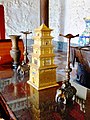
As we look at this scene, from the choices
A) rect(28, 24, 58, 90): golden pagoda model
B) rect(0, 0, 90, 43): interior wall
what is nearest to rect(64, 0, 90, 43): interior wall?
rect(0, 0, 90, 43): interior wall

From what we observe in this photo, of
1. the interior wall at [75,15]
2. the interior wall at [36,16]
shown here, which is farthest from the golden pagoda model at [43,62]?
the interior wall at [36,16]

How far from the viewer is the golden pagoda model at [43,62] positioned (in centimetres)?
115

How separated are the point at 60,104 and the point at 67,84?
113mm

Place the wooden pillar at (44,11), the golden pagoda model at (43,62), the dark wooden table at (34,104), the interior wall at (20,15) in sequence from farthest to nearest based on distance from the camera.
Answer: the interior wall at (20,15), the wooden pillar at (44,11), the golden pagoda model at (43,62), the dark wooden table at (34,104)

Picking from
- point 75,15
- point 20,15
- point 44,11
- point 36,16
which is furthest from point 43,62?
point 36,16

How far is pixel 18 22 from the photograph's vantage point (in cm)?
562

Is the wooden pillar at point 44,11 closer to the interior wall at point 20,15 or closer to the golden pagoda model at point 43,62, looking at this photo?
the interior wall at point 20,15

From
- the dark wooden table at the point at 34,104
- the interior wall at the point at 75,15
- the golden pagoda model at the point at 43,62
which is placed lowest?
the dark wooden table at the point at 34,104

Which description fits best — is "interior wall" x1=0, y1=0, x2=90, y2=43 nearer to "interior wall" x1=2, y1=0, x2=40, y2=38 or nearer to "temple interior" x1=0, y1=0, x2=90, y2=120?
"interior wall" x1=2, y1=0, x2=40, y2=38

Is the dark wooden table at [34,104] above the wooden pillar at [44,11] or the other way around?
the other way around

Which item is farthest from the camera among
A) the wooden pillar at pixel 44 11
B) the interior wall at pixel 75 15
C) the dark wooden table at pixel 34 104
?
the wooden pillar at pixel 44 11

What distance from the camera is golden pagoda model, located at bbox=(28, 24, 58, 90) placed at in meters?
1.15

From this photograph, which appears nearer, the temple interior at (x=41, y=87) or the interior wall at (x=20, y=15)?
the temple interior at (x=41, y=87)

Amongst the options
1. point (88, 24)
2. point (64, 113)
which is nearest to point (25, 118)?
point (64, 113)
